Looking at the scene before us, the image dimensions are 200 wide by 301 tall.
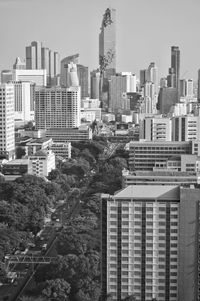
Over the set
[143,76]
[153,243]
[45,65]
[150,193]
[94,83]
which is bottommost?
[153,243]

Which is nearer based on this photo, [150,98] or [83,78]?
[150,98]

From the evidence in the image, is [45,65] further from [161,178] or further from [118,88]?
[161,178]

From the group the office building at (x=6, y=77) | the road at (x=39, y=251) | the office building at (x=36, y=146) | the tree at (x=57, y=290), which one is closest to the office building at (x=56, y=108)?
the office building at (x=36, y=146)

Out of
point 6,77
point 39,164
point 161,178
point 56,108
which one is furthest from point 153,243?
point 6,77

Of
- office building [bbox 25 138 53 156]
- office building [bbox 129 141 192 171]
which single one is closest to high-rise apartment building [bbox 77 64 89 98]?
office building [bbox 25 138 53 156]

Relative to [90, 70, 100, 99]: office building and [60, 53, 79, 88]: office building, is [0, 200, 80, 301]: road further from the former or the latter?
[90, 70, 100, 99]: office building

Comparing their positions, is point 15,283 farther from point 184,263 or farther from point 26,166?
point 26,166
